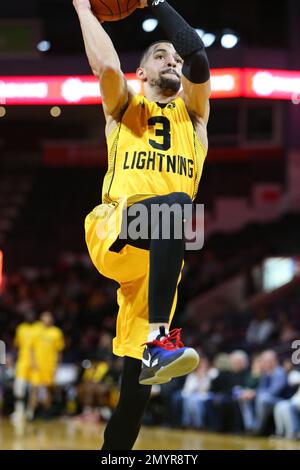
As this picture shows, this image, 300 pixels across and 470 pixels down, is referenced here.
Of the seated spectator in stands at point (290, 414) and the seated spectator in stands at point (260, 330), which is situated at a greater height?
the seated spectator in stands at point (260, 330)

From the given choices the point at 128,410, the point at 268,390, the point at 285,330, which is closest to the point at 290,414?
the point at 268,390

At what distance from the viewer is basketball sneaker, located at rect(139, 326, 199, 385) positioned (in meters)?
3.58

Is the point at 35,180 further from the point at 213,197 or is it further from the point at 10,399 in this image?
the point at 10,399

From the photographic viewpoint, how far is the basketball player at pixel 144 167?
3.89 meters

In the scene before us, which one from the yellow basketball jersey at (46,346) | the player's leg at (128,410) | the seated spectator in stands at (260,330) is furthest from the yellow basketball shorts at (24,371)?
the player's leg at (128,410)

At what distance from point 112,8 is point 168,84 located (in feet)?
1.84

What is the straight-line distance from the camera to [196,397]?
12.1 meters

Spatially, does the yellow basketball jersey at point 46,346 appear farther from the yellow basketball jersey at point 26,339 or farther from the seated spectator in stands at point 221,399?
the seated spectator in stands at point 221,399

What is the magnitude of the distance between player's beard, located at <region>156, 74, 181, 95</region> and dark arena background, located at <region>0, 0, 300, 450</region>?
5582 mm

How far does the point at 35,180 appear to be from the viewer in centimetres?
2423

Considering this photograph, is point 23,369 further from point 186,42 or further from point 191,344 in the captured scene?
point 186,42

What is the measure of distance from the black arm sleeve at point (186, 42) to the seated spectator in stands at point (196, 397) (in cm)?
834

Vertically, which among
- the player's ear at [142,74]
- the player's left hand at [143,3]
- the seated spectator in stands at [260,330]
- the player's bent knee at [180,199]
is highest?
the seated spectator in stands at [260,330]

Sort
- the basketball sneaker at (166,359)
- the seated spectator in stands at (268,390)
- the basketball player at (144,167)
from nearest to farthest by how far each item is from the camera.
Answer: the basketball sneaker at (166,359)
the basketball player at (144,167)
the seated spectator in stands at (268,390)
